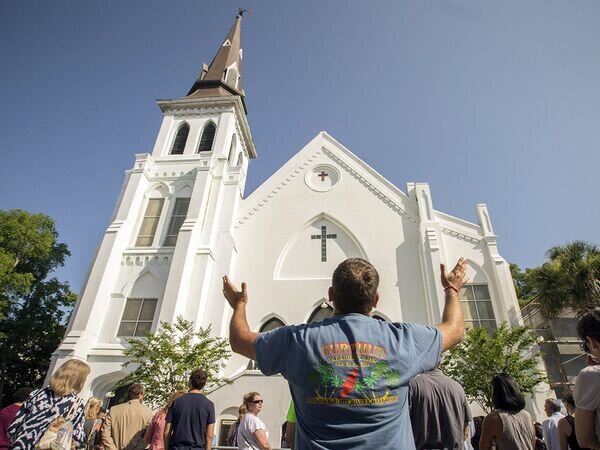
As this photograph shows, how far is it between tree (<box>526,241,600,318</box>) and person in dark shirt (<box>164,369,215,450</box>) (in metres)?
14.9

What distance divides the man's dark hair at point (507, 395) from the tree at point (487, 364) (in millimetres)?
8649

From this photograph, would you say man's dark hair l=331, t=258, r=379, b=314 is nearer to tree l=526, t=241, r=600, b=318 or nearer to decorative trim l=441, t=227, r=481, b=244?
tree l=526, t=241, r=600, b=318

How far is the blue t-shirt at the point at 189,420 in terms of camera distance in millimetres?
3998

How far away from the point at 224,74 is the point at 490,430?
1092 inches

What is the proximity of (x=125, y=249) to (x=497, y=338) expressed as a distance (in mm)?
15709

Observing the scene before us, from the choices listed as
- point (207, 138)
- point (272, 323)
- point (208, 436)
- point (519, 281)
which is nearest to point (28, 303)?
point (207, 138)

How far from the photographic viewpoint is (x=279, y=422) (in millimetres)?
11328

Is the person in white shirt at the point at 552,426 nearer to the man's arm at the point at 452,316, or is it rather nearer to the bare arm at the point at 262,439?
the bare arm at the point at 262,439

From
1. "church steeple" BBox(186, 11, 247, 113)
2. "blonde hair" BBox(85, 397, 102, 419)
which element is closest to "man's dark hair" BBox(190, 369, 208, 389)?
"blonde hair" BBox(85, 397, 102, 419)

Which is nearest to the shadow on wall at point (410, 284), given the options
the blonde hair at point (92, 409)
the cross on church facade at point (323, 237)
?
the cross on church facade at point (323, 237)

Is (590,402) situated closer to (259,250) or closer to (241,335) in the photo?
(241,335)

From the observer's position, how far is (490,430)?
310 centimetres

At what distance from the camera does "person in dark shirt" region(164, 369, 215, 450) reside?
4.00 metres

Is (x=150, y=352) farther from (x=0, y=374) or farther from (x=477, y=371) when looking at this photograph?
(x=0, y=374)
